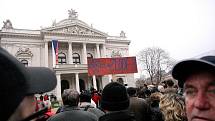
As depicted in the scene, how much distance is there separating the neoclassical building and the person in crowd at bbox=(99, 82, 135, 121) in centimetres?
3442

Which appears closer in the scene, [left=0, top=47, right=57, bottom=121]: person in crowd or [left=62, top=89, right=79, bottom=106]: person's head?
[left=0, top=47, right=57, bottom=121]: person in crowd

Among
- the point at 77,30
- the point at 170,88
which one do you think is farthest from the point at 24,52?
the point at 170,88

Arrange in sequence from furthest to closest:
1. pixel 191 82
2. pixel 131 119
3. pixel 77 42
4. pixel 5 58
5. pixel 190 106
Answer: pixel 77 42 < pixel 131 119 < pixel 191 82 < pixel 190 106 < pixel 5 58

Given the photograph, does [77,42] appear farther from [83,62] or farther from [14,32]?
[14,32]

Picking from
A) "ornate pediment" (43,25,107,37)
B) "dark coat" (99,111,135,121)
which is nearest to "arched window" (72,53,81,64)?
"ornate pediment" (43,25,107,37)

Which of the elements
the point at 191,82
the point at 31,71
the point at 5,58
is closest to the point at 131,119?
Answer: the point at 191,82

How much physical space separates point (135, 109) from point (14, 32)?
36346 millimetres

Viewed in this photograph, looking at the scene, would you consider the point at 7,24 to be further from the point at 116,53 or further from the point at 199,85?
the point at 199,85

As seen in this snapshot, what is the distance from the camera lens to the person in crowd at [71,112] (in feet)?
13.4

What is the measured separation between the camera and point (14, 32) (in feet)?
128

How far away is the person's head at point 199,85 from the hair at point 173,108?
6.17 ft

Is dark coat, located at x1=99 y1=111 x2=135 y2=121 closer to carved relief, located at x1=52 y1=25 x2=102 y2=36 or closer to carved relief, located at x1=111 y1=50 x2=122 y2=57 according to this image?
carved relief, located at x1=52 y1=25 x2=102 y2=36

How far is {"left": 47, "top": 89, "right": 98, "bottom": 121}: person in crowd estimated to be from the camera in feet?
13.4

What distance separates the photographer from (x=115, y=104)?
11.2 feet
